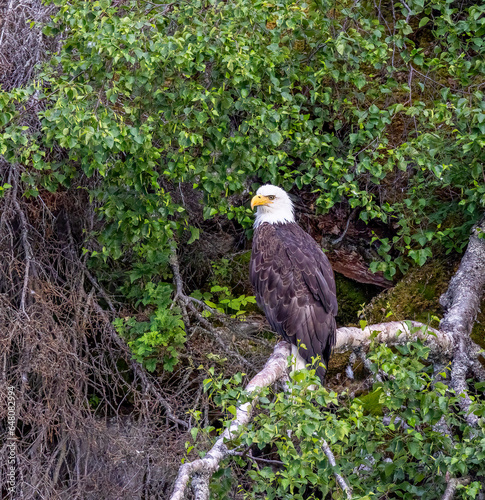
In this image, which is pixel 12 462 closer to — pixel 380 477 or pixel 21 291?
pixel 21 291

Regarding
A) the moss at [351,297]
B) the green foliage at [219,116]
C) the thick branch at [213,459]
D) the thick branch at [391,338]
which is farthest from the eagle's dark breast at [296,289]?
the thick branch at [213,459]

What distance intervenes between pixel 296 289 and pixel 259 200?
78 cm

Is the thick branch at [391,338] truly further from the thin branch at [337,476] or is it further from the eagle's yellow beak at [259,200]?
the eagle's yellow beak at [259,200]

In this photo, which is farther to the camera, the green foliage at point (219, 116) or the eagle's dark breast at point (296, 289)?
the eagle's dark breast at point (296, 289)

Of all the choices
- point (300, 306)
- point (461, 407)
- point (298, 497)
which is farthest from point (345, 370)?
point (298, 497)

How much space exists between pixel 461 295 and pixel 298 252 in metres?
1.17

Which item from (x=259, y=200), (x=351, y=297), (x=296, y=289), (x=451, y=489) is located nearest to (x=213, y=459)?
(x=451, y=489)

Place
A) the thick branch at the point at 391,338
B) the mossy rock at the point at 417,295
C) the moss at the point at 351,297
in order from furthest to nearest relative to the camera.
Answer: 1. the moss at the point at 351,297
2. the mossy rock at the point at 417,295
3. the thick branch at the point at 391,338

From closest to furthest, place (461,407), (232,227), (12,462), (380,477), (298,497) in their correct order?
(298,497) < (380,477) < (461,407) < (12,462) < (232,227)

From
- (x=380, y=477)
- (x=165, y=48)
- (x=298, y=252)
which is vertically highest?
(x=165, y=48)

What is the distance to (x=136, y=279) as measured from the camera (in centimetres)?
511

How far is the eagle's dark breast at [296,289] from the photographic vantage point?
4.27 metres

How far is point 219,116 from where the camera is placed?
159 inches
